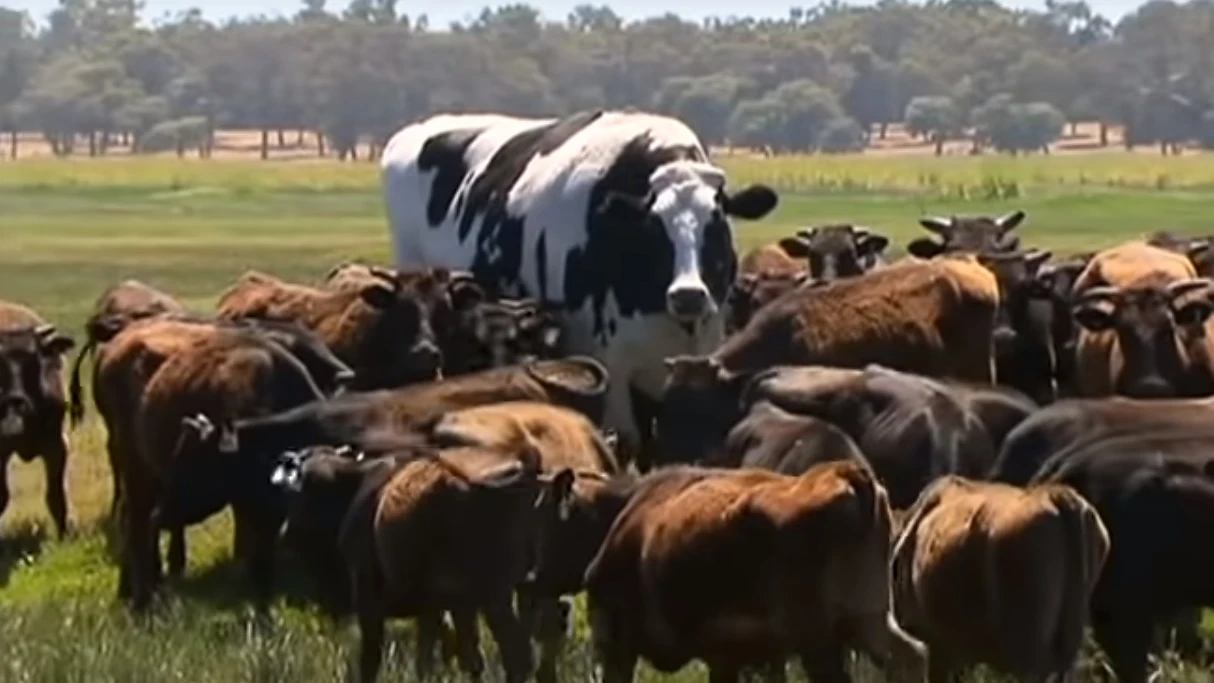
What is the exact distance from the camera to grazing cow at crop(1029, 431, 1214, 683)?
35.8ft

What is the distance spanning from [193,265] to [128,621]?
36.3 metres

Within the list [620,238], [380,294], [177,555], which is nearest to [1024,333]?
[620,238]

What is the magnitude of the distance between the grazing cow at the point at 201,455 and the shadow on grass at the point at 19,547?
2.98ft

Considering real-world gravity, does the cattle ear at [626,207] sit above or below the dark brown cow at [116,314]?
above

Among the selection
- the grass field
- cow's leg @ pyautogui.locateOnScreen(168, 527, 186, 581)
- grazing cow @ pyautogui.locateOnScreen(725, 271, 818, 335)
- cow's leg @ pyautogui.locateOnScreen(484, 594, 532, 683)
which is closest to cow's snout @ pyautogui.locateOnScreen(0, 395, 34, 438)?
the grass field

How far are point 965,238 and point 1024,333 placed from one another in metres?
2.77

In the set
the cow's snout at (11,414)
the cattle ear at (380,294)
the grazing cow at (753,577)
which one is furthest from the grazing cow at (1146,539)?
the cow's snout at (11,414)

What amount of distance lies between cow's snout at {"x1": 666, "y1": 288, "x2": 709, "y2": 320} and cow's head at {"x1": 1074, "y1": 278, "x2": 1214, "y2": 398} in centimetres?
220

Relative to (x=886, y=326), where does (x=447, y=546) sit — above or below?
below

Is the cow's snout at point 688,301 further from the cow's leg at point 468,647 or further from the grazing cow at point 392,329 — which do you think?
the cow's leg at point 468,647

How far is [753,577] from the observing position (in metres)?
9.58

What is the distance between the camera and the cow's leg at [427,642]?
11080 millimetres

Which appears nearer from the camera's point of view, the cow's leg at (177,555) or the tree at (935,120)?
the cow's leg at (177,555)

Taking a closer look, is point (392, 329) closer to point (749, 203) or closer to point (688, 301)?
point (688, 301)
